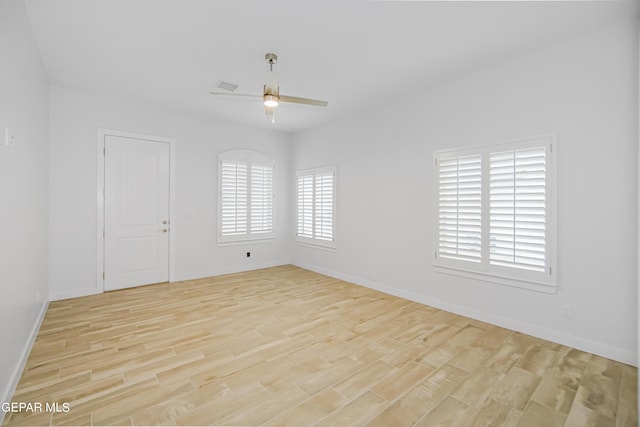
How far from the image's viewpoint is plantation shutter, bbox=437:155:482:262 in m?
3.49

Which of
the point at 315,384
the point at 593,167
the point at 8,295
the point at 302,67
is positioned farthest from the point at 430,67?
the point at 8,295

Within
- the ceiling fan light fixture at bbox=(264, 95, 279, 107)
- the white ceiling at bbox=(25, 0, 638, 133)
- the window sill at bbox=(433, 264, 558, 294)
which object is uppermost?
the white ceiling at bbox=(25, 0, 638, 133)

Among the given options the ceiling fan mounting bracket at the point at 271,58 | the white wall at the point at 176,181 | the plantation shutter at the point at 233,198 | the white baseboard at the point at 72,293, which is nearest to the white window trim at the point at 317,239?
the white wall at the point at 176,181

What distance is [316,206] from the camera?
591cm

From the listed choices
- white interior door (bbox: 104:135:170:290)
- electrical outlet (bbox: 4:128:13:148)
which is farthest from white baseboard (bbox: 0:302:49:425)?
electrical outlet (bbox: 4:128:13:148)

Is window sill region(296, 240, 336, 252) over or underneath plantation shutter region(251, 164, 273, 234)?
underneath

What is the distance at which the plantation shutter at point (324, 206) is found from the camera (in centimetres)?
561

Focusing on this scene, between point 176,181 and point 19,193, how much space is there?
8.87ft

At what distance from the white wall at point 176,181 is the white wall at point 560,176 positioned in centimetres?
247

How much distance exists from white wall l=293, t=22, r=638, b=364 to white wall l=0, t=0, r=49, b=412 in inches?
158

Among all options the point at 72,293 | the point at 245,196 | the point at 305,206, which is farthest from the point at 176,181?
the point at 305,206

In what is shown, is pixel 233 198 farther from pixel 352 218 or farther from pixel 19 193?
pixel 19 193

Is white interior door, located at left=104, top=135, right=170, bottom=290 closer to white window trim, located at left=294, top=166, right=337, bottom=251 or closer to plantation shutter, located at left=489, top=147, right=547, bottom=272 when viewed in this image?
white window trim, located at left=294, top=166, right=337, bottom=251

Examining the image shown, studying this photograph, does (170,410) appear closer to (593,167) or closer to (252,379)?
(252,379)
